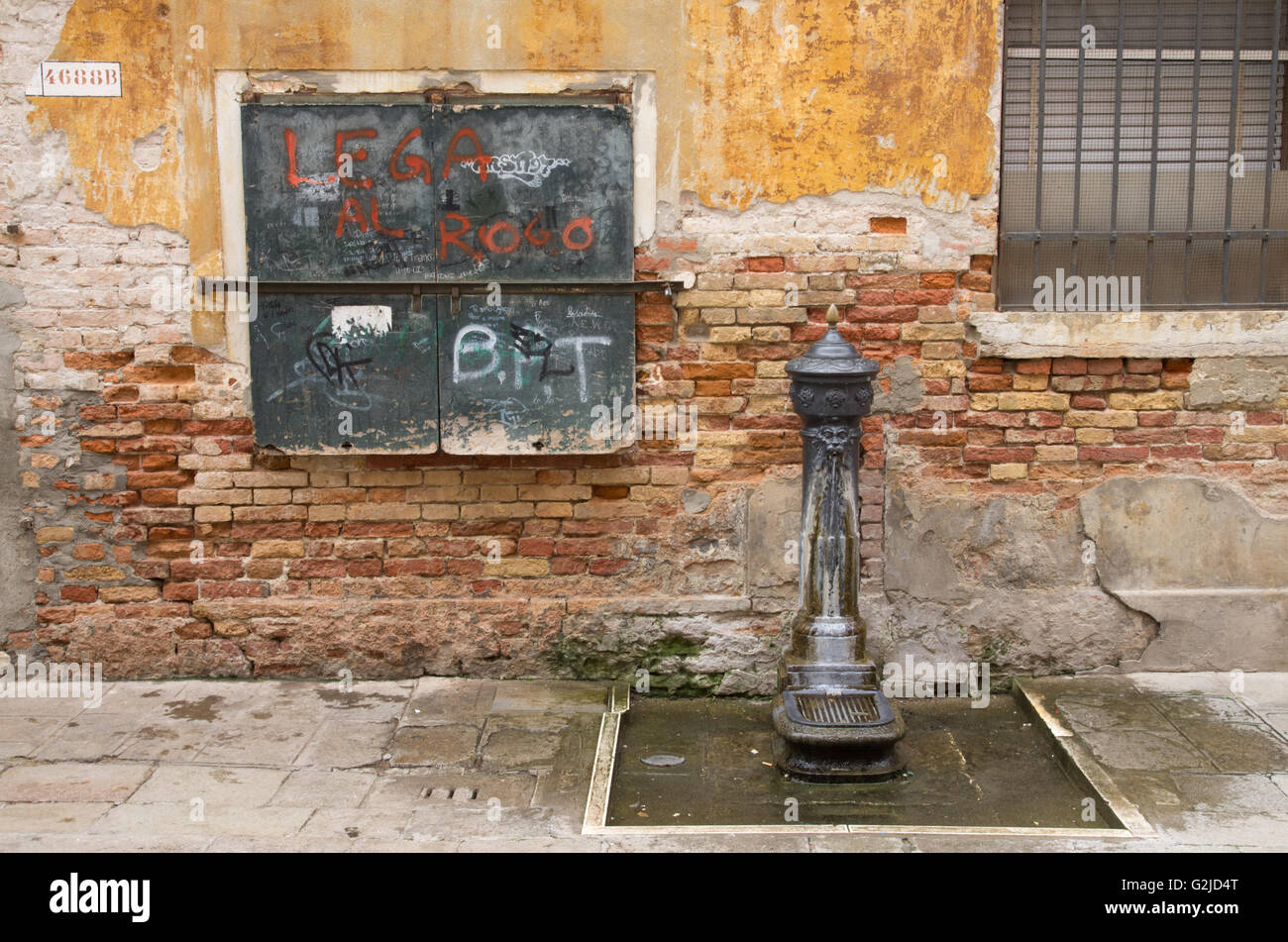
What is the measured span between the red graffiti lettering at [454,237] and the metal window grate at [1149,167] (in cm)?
225

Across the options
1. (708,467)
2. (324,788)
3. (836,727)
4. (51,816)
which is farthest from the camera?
(708,467)

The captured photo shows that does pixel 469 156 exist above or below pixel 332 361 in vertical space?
above

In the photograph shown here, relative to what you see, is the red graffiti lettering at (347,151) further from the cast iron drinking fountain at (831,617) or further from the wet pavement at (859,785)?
the wet pavement at (859,785)

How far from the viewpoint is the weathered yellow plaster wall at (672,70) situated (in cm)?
529

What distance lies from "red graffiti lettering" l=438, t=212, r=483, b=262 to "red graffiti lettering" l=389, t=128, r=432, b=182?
174 millimetres

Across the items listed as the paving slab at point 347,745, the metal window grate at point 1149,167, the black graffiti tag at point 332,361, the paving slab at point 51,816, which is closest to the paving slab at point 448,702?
the paving slab at point 347,745

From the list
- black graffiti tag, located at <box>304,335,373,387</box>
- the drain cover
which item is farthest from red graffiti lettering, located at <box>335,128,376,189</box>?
the drain cover

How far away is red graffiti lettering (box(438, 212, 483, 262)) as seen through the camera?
5.31 meters

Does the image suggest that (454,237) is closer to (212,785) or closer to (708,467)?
(708,467)

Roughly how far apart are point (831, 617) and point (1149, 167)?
242 centimetres

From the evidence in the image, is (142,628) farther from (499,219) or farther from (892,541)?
(892,541)

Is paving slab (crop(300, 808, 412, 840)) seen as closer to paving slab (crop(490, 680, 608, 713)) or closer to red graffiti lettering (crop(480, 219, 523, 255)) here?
paving slab (crop(490, 680, 608, 713))

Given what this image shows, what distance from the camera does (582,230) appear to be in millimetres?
5336

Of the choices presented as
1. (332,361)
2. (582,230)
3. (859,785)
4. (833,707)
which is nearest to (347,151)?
(332,361)
